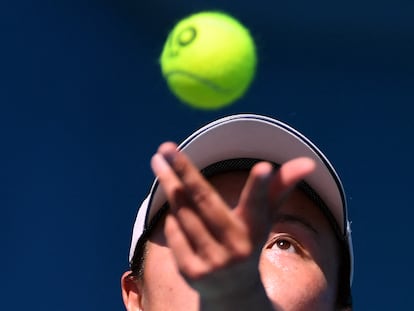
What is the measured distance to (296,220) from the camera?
1113 mm

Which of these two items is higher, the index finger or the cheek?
the index finger

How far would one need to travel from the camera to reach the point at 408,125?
8.00 ft

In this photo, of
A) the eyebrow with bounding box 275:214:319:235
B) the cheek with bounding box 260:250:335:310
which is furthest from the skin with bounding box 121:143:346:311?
the eyebrow with bounding box 275:214:319:235

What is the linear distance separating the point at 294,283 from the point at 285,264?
4 centimetres

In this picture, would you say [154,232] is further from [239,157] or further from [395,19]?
[395,19]

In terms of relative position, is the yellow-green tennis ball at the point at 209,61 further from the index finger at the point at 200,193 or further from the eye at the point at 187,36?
the index finger at the point at 200,193

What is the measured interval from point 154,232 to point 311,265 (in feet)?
0.95

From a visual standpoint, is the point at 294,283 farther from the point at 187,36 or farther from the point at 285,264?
the point at 187,36

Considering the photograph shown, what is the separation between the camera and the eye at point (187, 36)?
3.35 ft

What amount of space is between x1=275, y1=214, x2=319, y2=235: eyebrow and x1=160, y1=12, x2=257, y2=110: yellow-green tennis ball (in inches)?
8.2

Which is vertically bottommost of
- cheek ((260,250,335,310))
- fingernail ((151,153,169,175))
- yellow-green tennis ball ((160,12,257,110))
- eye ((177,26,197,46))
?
cheek ((260,250,335,310))

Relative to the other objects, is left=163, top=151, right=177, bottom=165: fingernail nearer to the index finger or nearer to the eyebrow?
the index finger

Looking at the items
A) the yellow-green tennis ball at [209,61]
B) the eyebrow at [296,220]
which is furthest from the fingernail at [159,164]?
the eyebrow at [296,220]

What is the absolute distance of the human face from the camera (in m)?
1.00
